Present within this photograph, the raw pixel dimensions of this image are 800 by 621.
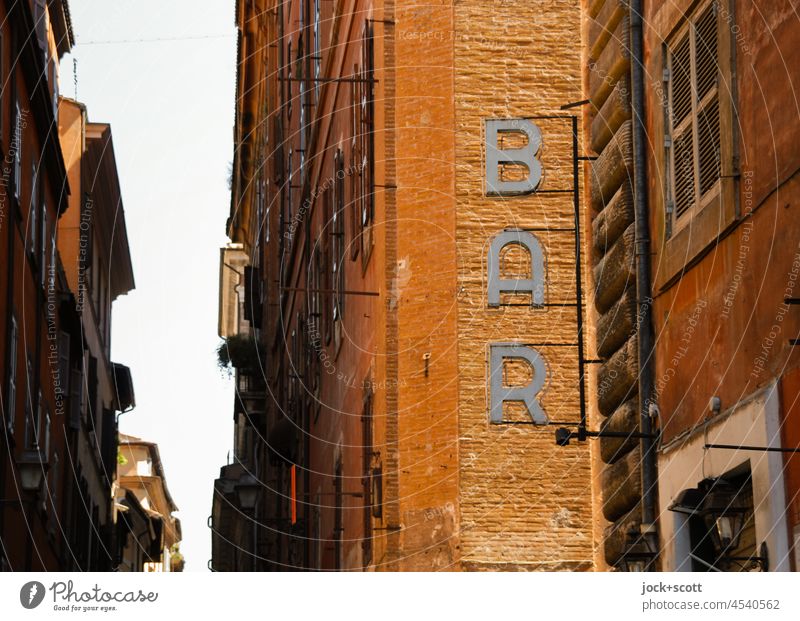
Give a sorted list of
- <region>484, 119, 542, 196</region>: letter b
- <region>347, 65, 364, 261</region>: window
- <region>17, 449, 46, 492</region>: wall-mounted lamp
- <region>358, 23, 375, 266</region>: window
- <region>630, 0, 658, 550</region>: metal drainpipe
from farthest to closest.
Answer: <region>347, 65, 364, 261</region>: window < <region>358, 23, 375, 266</region>: window < <region>484, 119, 542, 196</region>: letter b < <region>17, 449, 46, 492</region>: wall-mounted lamp < <region>630, 0, 658, 550</region>: metal drainpipe

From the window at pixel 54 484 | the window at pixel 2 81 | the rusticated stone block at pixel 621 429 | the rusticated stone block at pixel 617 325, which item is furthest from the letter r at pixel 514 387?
the window at pixel 54 484

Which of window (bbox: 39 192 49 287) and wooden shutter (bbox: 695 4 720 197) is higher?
window (bbox: 39 192 49 287)

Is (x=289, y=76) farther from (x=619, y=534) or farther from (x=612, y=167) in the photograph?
(x=619, y=534)

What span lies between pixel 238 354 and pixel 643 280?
3675 centimetres

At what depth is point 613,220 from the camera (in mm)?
13664

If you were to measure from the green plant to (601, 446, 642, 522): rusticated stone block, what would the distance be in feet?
113

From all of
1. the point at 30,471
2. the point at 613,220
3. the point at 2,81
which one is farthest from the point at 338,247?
the point at 613,220

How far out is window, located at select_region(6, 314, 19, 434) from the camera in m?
21.0

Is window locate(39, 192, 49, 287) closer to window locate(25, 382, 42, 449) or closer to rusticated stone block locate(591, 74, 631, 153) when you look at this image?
window locate(25, 382, 42, 449)

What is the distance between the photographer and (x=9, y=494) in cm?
2084

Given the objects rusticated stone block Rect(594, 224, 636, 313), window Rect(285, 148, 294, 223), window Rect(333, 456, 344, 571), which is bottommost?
window Rect(333, 456, 344, 571)

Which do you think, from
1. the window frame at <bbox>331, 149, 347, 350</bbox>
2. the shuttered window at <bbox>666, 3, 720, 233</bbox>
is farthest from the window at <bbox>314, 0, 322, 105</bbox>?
the shuttered window at <bbox>666, 3, 720, 233</bbox>
